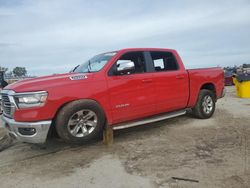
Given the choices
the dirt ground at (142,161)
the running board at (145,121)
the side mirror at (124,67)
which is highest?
the side mirror at (124,67)

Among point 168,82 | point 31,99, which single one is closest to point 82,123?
point 31,99

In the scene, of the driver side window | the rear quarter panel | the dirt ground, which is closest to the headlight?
the dirt ground

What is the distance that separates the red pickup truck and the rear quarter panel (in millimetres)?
26

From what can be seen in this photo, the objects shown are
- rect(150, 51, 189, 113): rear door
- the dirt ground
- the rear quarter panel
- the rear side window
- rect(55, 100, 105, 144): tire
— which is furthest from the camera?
the rear quarter panel

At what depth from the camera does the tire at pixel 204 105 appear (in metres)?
6.78

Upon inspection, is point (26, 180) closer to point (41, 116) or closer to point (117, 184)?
point (41, 116)

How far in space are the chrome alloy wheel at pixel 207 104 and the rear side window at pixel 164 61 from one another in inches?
55.0

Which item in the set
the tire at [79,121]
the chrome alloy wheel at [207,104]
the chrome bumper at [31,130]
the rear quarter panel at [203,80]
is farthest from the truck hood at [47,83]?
the chrome alloy wheel at [207,104]

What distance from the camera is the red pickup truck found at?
414 centimetres

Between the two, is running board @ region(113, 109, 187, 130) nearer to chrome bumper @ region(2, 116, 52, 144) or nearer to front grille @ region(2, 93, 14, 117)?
chrome bumper @ region(2, 116, 52, 144)

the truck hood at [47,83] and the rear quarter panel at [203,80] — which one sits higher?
the truck hood at [47,83]

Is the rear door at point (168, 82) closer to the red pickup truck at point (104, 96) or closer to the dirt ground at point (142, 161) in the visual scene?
the red pickup truck at point (104, 96)

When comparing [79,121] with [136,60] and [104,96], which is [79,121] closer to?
[104,96]

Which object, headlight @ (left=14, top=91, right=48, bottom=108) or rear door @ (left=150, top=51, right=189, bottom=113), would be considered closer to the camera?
headlight @ (left=14, top=91, right=48, bottom=108)
